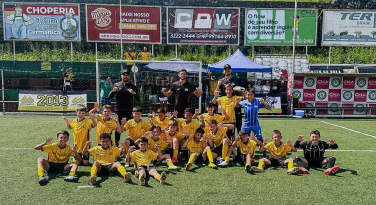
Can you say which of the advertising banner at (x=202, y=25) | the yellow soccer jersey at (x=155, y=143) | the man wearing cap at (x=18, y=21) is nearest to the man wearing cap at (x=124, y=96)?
the yellow soccer jersey at (x=155, y=143)

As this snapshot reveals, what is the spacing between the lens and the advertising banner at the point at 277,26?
19.8 meters

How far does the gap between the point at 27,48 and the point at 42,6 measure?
16.6 feet

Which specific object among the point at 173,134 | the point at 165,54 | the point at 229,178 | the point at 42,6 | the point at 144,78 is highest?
the point at 42,6

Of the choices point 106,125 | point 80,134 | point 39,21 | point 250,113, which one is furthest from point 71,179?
point 39,21

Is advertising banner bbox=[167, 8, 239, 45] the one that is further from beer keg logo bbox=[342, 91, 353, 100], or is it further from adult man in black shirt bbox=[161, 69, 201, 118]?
adult man in black shirt bbox=[161, 69, 201, 118]

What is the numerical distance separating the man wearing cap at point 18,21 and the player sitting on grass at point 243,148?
16.6 metres

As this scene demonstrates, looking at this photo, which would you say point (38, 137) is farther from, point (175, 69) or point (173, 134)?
point (175, 69)

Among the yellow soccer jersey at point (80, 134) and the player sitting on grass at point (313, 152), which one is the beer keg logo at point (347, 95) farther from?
the yellow soccer jersey at point (80, 134)

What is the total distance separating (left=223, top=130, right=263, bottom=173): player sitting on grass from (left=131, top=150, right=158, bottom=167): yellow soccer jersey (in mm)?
1714

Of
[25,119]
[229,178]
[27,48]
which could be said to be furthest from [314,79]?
[27,48]

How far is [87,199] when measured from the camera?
16.1 ft

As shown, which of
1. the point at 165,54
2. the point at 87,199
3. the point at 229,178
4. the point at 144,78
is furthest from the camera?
the point at 165,54

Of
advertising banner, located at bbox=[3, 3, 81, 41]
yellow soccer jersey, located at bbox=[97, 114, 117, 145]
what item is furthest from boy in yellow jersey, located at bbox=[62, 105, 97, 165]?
advertising banner, located at bbox=[3, 3, 81, 41]

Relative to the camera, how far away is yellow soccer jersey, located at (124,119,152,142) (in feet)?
24.0
